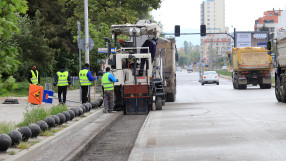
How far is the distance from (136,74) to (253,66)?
64.1 feet

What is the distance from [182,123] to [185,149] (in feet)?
16.3

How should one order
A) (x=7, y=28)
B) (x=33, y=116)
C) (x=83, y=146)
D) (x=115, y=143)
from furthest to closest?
(x=33, y=116)
(x=115, y=143)
(x=83, y=146)
(x=7, y=28)

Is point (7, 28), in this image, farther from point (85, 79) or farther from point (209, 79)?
point (209, 79)

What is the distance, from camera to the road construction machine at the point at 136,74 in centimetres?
1980

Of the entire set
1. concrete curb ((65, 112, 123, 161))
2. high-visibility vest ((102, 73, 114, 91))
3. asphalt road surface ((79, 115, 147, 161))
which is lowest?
asphalt road surface ((79, 115, 147, 161))

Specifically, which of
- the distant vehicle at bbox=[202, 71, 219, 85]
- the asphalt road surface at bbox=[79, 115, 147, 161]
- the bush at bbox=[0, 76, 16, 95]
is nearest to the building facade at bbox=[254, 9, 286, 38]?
the distant vehicle at bbox=[202, 71, 219, 85]

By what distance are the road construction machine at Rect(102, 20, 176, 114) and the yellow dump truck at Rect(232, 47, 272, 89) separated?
1747cm

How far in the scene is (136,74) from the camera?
20.3 metres

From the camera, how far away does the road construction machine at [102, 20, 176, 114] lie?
19797 mm

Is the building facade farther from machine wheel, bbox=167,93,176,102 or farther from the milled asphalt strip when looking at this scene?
the milled asphalt strip

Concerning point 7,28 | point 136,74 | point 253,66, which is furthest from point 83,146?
point 253,66

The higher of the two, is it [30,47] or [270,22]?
[270,22]

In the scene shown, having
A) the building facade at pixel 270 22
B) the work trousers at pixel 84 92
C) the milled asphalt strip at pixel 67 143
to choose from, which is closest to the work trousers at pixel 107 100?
the work trousers at pixel 84 92

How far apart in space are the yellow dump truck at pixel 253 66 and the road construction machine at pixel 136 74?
17.5 meters
